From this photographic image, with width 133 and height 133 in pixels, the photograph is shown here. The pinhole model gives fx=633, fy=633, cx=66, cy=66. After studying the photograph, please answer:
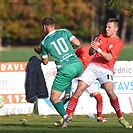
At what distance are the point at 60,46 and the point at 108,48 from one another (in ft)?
3.33

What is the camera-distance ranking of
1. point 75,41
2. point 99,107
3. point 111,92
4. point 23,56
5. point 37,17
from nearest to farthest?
point 75,41
point 111,92
point 99,107
point 23,56
point 37,17

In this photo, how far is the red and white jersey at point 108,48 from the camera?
11812mm

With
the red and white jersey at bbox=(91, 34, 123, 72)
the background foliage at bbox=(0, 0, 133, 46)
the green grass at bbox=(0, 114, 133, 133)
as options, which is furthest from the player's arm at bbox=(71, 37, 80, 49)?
the background foliage at bbox=(0, 0, 133, 46)

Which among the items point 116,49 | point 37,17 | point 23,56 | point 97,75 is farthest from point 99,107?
point 37,17

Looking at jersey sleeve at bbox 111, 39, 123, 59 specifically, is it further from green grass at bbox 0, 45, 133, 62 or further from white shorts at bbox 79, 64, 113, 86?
green grass at bbox 0, 45, 133, 62

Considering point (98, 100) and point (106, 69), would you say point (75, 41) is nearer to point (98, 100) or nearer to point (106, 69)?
point (106, 69)

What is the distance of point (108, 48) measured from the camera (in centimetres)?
1194

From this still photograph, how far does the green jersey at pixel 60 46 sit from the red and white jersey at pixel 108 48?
0.72m

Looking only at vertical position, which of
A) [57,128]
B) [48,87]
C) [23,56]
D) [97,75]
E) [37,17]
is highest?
[97,75]

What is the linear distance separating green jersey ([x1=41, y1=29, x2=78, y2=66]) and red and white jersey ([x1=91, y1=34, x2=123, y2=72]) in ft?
2.38

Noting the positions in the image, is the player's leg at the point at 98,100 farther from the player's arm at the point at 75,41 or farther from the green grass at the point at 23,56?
the green grass at the point at 23,56

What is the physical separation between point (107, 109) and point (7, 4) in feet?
171

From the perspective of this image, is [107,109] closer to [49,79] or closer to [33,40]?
[49,79]

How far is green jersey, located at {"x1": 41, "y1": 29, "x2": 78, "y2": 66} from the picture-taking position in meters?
11.5
